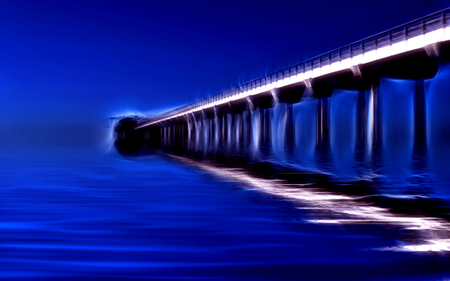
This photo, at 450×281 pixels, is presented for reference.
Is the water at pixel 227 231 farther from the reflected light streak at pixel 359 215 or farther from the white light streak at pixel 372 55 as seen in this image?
the white light streak at pixel 372 55

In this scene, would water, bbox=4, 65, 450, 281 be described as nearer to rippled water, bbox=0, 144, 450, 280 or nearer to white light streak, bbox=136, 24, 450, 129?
rippled water, bbox=0, 144, 450, 280

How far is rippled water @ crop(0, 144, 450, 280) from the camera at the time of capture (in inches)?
174

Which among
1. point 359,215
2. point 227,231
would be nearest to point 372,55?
point 359,215

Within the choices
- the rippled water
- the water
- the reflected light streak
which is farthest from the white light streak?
the rippled water

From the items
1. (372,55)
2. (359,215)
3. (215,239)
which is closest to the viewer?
(215,239)

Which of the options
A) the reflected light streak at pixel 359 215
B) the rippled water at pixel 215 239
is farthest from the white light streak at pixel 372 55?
the rippled water at pixel 215 239

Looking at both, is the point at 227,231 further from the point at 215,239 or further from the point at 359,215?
the point at 359,215

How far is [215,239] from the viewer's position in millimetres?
5859

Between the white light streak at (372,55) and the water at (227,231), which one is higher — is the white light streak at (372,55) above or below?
above

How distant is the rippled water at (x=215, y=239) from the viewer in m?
4.43

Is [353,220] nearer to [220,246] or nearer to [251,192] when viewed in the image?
[220,246]

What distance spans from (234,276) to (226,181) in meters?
9.67

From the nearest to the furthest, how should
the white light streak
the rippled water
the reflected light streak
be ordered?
the rippled water
the reflected light streak
the white light streak

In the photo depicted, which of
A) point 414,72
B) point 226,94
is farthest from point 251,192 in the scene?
point 226,94
